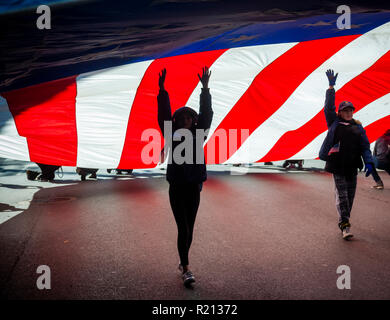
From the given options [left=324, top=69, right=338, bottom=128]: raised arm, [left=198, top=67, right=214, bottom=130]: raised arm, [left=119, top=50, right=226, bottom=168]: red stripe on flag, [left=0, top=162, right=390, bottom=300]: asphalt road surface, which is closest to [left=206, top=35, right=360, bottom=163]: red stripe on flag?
[left=119, top=50, right=226, bottom=168]: red stripe on flag

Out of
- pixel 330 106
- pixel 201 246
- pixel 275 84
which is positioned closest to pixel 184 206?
pixel 201 246

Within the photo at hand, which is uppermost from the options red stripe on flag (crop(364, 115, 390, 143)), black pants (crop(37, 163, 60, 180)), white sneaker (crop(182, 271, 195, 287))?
black pants (crop(37, 163, 60, 180))

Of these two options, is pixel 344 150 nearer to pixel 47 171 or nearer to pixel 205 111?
pixel 205 111

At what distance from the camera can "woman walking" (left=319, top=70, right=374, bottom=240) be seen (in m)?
4.36

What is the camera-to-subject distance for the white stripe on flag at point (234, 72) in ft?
17.1

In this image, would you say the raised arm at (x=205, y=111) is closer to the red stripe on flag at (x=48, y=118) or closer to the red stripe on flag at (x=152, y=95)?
the red stripe on flag at (x=152, y=95)

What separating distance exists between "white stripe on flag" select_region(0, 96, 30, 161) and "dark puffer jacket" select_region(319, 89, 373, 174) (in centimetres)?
414

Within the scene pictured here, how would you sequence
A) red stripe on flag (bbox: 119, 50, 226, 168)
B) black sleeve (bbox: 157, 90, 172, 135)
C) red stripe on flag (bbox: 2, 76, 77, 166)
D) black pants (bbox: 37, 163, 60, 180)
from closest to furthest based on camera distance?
black sleeve (bbox: 157, 90, 172, 135) < red stripe on flag (bbox: 2, 76, 77, 166) < red stripe on flag (bbox: 119, 50, 226, 168) < black pants (bbox: 37, 163, 60, 180)

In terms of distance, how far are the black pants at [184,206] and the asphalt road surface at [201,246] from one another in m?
0.36

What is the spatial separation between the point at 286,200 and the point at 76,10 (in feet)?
17.4

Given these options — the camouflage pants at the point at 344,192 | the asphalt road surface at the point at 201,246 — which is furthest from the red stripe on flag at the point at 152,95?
the camouflage pants at the point at 344,192

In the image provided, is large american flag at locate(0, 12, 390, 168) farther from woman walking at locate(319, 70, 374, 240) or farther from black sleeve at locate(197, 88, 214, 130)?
black sleeve at locate(197, 88, 214, 130)

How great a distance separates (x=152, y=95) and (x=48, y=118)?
152cm

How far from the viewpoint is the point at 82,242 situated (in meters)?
4.33
